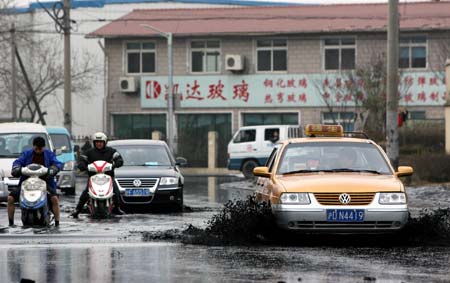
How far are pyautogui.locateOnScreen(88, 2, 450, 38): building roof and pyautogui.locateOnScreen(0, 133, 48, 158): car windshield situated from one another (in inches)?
1091

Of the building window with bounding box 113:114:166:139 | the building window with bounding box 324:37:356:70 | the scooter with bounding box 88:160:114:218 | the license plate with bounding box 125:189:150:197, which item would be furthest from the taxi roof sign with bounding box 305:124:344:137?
the building window with bounding box 113:114:166:139

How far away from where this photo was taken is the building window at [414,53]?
53094 mm

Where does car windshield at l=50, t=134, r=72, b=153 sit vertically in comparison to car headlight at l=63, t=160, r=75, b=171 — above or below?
above

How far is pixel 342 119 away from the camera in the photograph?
176 ft

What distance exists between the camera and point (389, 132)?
102 ft

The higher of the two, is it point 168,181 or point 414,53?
point 414,53

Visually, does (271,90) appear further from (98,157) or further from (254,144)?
(98,157)

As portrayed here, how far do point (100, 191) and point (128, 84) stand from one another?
35.5 m

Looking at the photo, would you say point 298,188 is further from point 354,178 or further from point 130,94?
point 130,94

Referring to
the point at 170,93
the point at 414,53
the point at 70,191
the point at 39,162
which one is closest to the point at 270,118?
the point at 170,93

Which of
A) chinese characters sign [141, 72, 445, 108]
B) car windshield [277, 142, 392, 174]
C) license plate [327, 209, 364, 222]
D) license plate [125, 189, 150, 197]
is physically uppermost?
chinese characters sign [141, 72, 445, 108]

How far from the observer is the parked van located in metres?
30.1

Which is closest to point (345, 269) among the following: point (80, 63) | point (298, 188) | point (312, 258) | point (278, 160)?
point (312, 258)

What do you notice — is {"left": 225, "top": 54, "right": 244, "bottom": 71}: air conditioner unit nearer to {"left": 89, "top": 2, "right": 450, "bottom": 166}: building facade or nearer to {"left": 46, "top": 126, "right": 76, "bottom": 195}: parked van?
{"left": 89, "top": 2, "right": 450, "bottom": 166}: building facade
